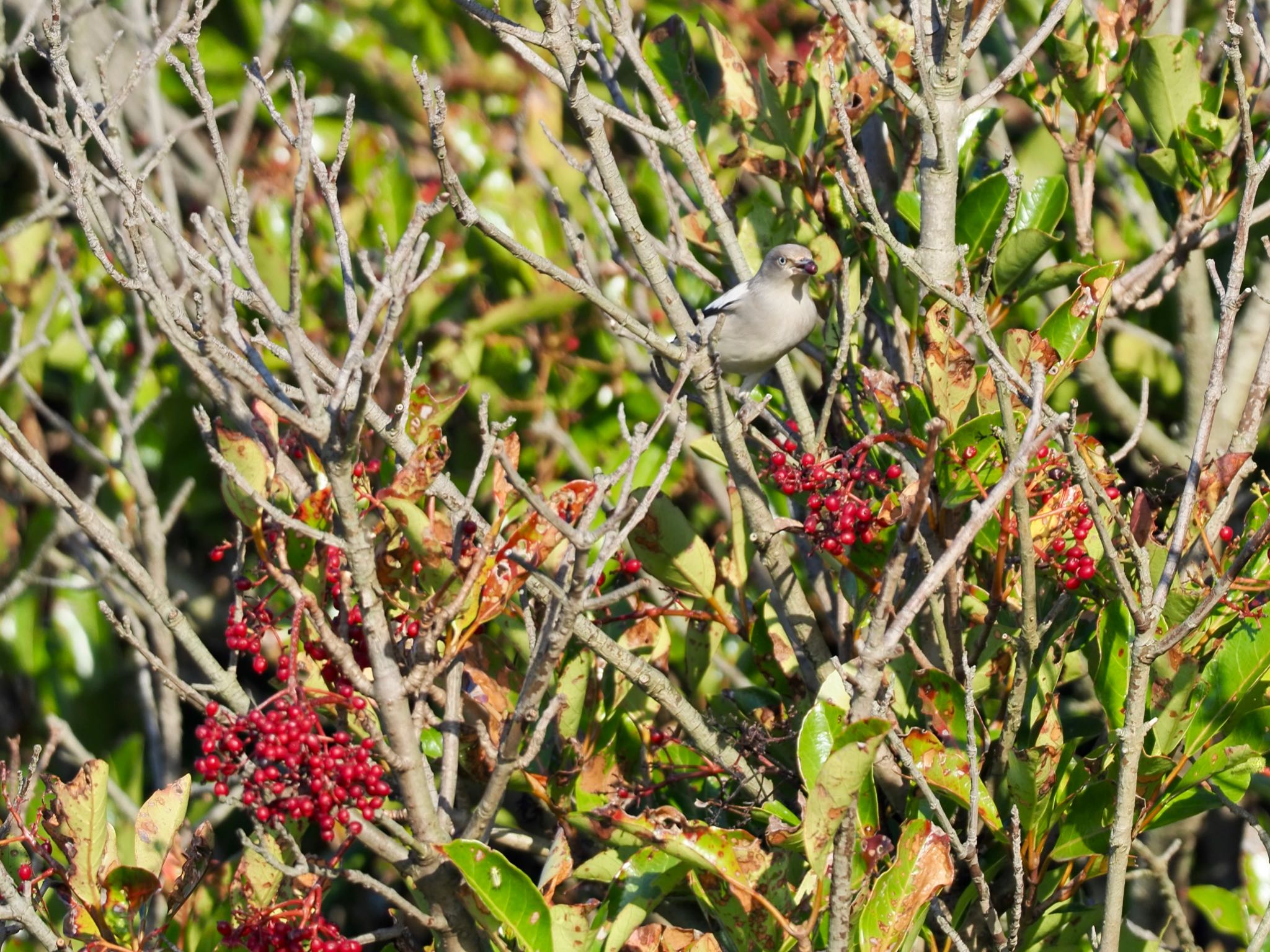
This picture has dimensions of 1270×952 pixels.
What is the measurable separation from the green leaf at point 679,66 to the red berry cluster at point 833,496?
1.33 meters

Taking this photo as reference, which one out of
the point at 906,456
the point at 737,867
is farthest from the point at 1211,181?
the point at 737,867

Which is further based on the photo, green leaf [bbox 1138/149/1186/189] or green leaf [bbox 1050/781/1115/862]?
green leaf [bbox 1138/149/1186/189]

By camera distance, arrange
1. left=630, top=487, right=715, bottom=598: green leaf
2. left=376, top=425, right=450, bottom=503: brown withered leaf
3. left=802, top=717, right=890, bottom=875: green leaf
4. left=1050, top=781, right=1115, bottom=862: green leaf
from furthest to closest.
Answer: left=630, top=487, right=715, bottom=598: green leaf, left=1050, top=781, right=1115, bottom=862: green leaf, left=376, top=425, right=450, bottom=503: brown withered leaf, left=802, top=717, right=890, bottom=875: green leaf

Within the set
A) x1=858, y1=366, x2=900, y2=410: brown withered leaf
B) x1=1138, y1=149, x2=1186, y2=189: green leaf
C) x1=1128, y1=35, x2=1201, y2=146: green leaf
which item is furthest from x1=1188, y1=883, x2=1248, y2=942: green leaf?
x1=1128, y1=35, x2=1201, y2=146: green leaf

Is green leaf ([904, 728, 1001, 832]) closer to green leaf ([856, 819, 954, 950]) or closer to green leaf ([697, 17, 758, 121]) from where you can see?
green leaf ([856, 819, 954, 950])

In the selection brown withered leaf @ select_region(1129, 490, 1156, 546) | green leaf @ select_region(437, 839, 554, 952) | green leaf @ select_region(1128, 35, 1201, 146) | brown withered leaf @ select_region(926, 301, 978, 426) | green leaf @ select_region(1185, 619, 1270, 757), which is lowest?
green leaf @ select_region(437, 839, 554, 952)

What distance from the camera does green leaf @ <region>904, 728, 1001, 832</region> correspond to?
8.08 ft

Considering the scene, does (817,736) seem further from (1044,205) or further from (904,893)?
(1044,205)

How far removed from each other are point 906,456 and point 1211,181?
112 centimetres

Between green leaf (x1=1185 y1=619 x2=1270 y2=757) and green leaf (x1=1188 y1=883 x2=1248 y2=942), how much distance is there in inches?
45.8

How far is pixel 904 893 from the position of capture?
2168 mm

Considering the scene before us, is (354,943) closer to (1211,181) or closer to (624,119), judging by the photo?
(624,119)

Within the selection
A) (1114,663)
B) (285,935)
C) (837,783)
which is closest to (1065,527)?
(1114,663)

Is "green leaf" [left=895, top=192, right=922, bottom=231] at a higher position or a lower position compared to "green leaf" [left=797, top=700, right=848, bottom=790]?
higher
